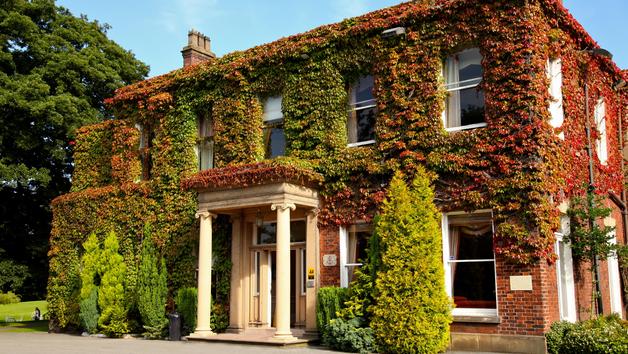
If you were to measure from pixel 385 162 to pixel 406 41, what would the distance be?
3.06 m

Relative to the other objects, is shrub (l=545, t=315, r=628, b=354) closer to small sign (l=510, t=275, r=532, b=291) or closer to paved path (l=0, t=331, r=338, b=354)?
small sign (l=510, t=275, r=532, b=291)

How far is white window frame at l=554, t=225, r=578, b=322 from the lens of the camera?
50.1 ft

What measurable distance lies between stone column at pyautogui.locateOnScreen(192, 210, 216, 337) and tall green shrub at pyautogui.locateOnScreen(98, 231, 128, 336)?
332 cm

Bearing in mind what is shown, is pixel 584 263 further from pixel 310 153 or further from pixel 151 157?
pixel 151 157

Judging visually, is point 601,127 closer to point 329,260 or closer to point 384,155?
point 384,155

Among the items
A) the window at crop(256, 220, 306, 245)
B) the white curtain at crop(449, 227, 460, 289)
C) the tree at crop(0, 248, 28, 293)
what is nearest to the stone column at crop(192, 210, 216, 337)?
the window at crop(256, 220, 306, 245)

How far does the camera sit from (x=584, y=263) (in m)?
16.4

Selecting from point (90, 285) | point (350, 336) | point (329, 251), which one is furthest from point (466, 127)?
point (90, 285)

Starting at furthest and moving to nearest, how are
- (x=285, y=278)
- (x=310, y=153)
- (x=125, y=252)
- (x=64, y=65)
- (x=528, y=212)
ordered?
1. (x=64, y=65)
2. (x=125, y=252)
3. (x=310, y=153)
4. (x=285, y=278)
5. (x=528, y=212)

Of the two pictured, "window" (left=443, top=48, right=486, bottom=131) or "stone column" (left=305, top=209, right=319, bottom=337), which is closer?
"window" (left=443, top=48, right=486, bottom=131)

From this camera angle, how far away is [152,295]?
18.7 m

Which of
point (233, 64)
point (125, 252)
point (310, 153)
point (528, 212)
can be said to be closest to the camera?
point (528, 212)

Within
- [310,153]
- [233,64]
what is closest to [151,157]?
[233,64]

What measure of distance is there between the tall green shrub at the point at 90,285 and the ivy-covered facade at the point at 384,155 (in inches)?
37.2
